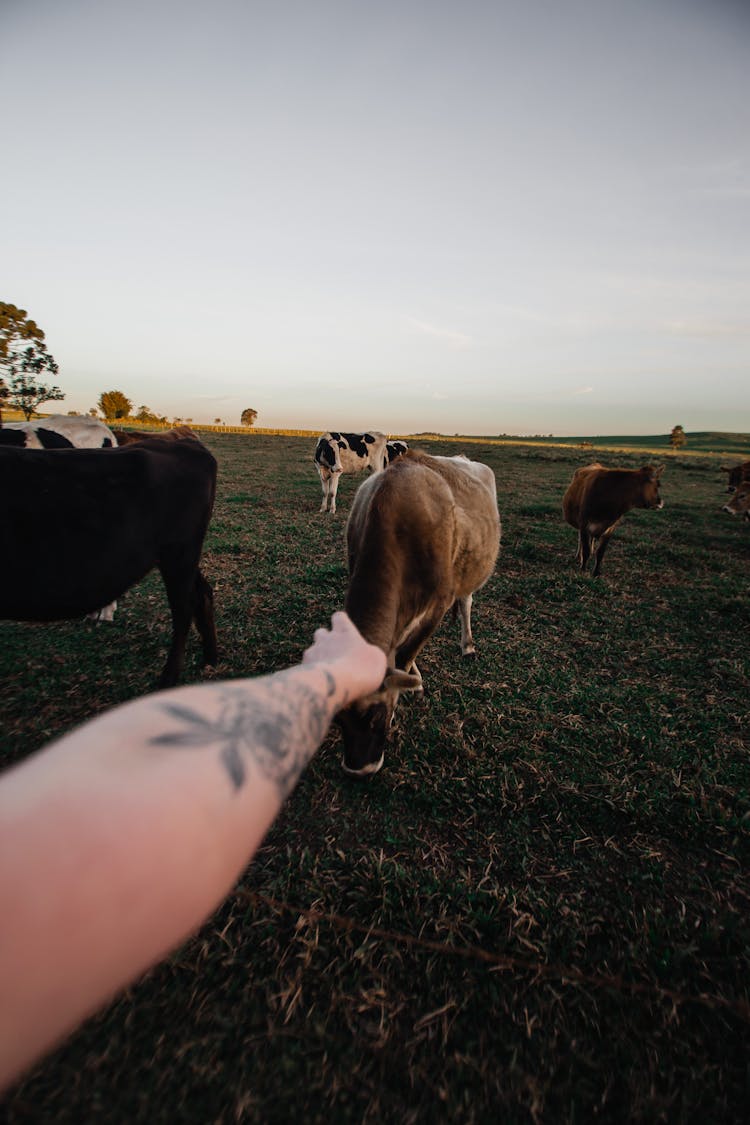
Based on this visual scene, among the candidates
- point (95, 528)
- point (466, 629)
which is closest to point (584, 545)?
point (466, 629)

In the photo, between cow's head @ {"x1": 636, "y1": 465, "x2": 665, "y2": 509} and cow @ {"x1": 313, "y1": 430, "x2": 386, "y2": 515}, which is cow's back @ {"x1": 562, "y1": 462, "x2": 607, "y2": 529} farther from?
cow @ {"x1": 313, "y1": 430, "x2": 386, "y2": 515}

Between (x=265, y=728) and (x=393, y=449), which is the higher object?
(x=393, y=449)

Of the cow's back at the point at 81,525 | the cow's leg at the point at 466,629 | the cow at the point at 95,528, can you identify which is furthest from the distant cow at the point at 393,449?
the cow's back at the point at 81,525

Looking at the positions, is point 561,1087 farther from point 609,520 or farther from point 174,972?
point 609,520

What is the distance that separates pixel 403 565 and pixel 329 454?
40.4ft

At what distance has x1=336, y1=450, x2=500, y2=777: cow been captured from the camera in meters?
2.73

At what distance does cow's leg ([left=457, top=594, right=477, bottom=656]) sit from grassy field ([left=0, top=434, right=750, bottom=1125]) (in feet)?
0.51

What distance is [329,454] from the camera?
48.6 feet

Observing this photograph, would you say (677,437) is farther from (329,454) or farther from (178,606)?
(178,606)

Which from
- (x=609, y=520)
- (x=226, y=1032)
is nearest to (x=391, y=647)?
(x=226, y=1032)

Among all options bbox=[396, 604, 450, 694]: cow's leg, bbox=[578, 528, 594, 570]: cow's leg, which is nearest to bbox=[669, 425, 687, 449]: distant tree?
bbox=[578, 528, 594, 570]: cow's leg

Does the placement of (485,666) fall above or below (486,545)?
below

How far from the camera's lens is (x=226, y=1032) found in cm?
172

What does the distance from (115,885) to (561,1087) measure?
2.14m
